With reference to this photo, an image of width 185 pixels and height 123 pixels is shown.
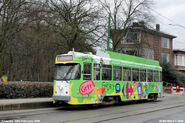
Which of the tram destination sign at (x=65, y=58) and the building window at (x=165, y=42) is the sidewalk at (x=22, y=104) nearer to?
the tram destination sign at (x=65, y=58)

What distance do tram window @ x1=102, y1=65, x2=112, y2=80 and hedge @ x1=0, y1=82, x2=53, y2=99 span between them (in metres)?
5.47

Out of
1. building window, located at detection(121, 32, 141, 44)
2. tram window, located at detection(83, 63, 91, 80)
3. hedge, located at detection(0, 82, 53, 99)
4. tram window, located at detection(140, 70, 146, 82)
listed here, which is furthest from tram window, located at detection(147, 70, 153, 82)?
building window, located at detection(121, 32, 141, 44)

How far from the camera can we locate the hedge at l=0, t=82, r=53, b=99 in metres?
15.3

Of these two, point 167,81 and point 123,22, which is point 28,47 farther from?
point 167,81

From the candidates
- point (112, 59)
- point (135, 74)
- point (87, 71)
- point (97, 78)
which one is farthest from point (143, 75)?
point (87, 71)

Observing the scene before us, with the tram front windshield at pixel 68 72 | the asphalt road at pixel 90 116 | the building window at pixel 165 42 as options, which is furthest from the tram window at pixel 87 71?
the building window at pixel 165 42

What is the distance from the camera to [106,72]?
1437 centimetres

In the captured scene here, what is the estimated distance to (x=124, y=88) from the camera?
1585 cm

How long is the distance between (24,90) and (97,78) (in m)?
5.49

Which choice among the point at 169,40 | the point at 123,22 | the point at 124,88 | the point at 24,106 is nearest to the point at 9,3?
the point at 24,106

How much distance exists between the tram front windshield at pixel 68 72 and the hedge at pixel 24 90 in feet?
12.6

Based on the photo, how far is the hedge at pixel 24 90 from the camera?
50.2ft

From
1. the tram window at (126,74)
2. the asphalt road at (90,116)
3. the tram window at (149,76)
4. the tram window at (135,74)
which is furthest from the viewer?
the tram window at (149,76)

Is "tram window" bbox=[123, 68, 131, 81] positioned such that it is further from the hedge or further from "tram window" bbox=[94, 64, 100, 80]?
the hedge
